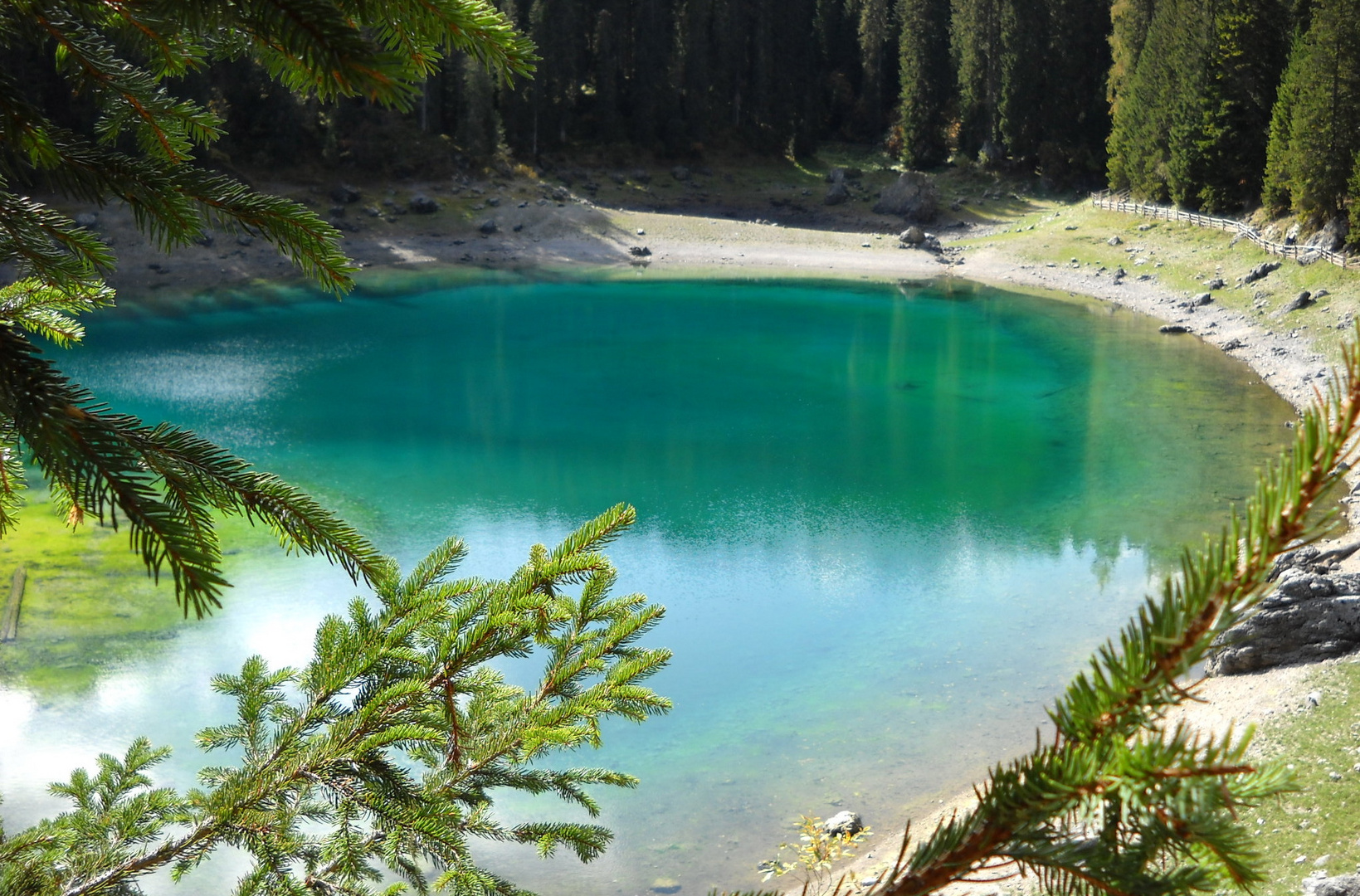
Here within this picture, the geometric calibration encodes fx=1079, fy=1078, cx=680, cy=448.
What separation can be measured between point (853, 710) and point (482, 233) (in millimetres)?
40845

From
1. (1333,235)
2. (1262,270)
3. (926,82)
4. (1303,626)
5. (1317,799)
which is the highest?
(926,82)

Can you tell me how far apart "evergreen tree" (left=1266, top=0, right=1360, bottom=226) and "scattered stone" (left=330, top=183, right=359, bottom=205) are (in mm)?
37789

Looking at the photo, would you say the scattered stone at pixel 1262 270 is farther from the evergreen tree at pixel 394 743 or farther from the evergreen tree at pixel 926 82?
the evergreen tree at pixel 394 743

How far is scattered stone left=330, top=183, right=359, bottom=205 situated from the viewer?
4972cm

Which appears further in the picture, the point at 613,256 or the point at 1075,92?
the point at 1075,92

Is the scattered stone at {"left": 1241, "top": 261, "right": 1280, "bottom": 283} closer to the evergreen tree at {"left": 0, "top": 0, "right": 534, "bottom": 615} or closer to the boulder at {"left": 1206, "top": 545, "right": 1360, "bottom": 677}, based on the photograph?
the boulder at {"left": 1206, "top": 545, "right": 1360, "bottom": 677}

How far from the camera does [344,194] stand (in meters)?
49.8

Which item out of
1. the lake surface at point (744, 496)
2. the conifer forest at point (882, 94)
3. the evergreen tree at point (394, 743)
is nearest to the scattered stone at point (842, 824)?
the lake surface at point (744, 496)

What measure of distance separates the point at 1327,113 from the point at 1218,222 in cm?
770

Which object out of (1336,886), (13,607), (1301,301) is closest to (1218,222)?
(1301,301)

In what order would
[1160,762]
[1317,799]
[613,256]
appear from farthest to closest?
Result: [613,256] → [1317,799] → [1160,762]

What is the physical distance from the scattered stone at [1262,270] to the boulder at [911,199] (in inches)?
880

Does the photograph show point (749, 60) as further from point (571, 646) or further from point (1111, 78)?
point (571, 646)

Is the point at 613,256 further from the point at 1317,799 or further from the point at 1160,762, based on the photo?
the point at 1160,762
